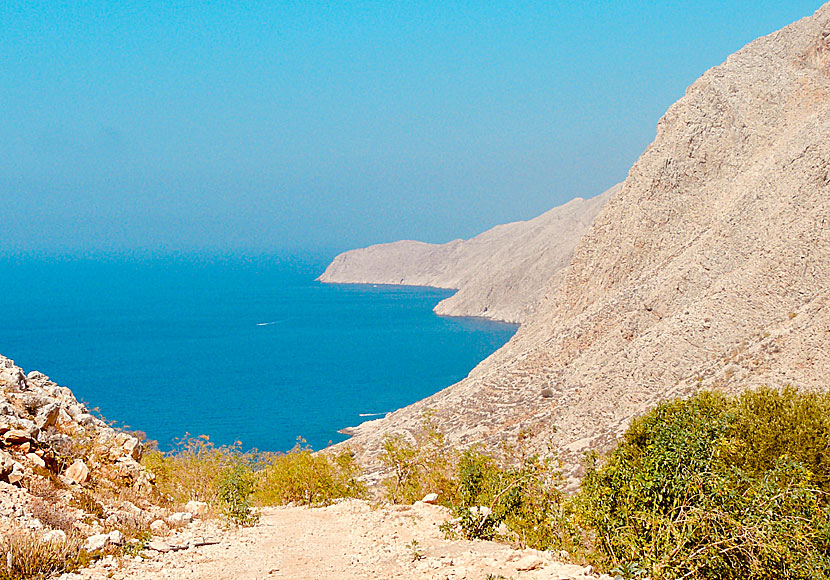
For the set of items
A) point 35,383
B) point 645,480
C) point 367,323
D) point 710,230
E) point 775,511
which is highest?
point 367,323

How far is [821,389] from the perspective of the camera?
27344mm

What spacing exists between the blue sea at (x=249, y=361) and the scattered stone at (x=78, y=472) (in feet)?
160

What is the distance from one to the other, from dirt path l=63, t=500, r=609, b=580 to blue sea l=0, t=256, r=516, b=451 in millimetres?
48702

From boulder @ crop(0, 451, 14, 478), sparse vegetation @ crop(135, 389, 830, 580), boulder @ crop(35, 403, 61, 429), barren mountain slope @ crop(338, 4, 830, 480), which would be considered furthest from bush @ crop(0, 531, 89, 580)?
barren mountain slope @ crop(338, 4, 830, 480)

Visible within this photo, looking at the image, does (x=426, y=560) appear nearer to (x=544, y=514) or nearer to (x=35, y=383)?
(x=544, y=514)

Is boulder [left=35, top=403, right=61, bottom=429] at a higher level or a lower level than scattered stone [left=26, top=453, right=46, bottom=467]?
higher

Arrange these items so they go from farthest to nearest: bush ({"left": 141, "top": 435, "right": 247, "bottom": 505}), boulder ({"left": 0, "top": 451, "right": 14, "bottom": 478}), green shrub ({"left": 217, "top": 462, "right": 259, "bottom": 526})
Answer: bush ({"left": 141, "top": 435, "right": 247, "bottom": 505}) < green shrub ({"left": 217, "top": 462, "right": 259, "bottom": 526}) < boulder ({"left": 0, "top": 451, "right": 14, "bottom": 478})

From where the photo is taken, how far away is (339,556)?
41.7ft

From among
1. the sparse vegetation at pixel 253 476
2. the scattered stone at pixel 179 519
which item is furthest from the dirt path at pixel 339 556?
the sparse vegetation at pixel 253 476

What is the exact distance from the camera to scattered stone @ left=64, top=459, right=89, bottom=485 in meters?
13.3

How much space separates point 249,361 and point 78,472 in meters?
100

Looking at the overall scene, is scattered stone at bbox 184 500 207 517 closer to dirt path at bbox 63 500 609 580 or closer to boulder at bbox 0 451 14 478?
dirt path at bbox 63 500 609 580

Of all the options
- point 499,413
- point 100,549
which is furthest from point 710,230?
point 100,549

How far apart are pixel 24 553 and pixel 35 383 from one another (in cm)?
783
